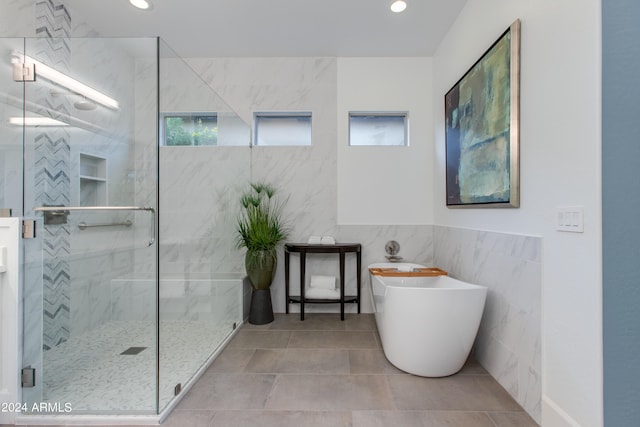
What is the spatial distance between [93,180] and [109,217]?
0.94ft

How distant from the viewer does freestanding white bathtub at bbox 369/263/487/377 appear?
1.82 m

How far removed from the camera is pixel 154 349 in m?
1.77

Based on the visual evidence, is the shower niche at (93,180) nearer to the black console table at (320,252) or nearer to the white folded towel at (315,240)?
the black console table at (320,252)

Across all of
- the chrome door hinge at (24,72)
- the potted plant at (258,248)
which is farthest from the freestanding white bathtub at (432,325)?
the chrome door hinge at (24,72)

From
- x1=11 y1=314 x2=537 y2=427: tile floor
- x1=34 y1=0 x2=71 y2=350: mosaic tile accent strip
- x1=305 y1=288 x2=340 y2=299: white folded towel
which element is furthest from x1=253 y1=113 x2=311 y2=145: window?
x1=11 y1=314 x2=537 y2=427: tile floor

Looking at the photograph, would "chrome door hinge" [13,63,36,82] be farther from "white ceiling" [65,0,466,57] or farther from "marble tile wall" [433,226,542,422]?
"marble tile wall" [433,226,542,422]

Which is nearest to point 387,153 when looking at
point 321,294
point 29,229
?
point 321,294

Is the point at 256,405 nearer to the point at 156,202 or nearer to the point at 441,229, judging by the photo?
the point at 156,202

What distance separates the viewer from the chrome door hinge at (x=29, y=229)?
160 cm

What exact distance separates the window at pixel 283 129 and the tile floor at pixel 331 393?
2.22 m

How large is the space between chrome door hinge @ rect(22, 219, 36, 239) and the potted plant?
1526 mm

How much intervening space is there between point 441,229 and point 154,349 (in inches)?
106

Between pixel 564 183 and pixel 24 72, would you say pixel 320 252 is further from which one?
pixel 24 72

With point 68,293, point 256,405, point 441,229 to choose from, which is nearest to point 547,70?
point 441,229
